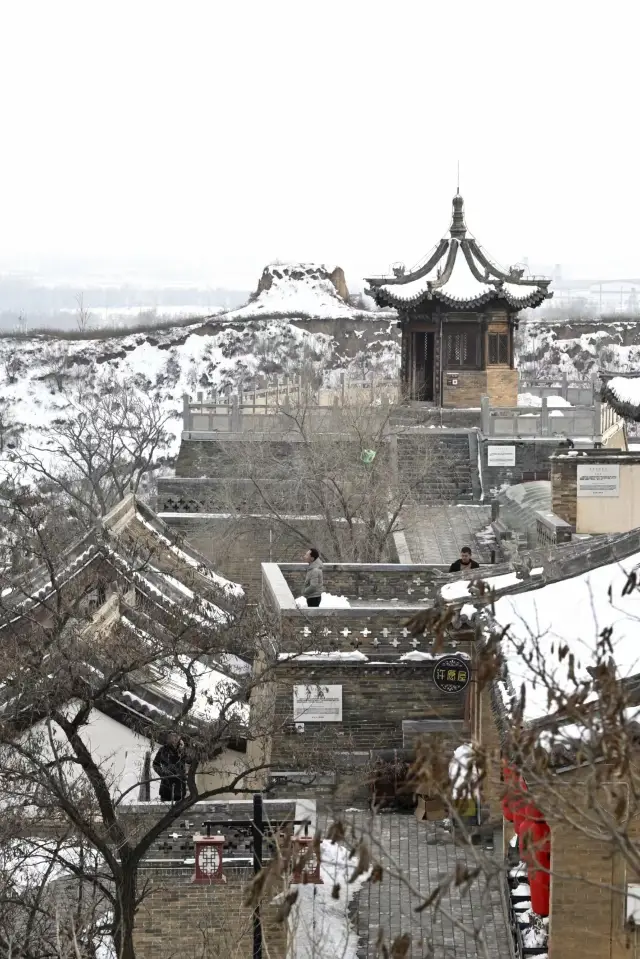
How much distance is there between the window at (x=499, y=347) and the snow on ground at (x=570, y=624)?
25279 millimetres

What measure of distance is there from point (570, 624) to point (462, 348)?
26952 millimetres

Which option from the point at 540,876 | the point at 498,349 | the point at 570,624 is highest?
the point at 498,349

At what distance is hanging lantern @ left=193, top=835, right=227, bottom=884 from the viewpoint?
42.4 ft

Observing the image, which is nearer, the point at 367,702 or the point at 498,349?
the point at 367,702

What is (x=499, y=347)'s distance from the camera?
37969 millimetres

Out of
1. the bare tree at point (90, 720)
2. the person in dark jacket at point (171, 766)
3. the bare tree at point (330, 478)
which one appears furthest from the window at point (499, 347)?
the person in dark jacket at point (171, 766)

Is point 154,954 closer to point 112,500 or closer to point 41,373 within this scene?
point 112,500

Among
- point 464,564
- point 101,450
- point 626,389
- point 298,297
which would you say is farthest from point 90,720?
point 298,297

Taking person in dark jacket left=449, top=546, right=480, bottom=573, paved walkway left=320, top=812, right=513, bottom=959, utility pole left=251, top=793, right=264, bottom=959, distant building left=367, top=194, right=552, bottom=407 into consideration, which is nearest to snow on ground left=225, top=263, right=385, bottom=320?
distant building left=367, top=194, right=552, bottom=407

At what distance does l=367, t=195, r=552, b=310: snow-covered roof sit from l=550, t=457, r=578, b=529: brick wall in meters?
16.7

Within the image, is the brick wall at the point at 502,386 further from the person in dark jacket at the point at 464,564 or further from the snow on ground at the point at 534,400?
the person in dark jacket at the point at 464,564

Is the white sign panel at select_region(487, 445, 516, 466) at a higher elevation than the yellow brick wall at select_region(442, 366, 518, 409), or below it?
below

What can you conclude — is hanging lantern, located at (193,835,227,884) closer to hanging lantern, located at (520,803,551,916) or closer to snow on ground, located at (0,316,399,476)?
hanging lantern, located at (520,803,551,916)

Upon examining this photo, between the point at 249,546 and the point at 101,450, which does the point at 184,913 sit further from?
the point at 101,450
